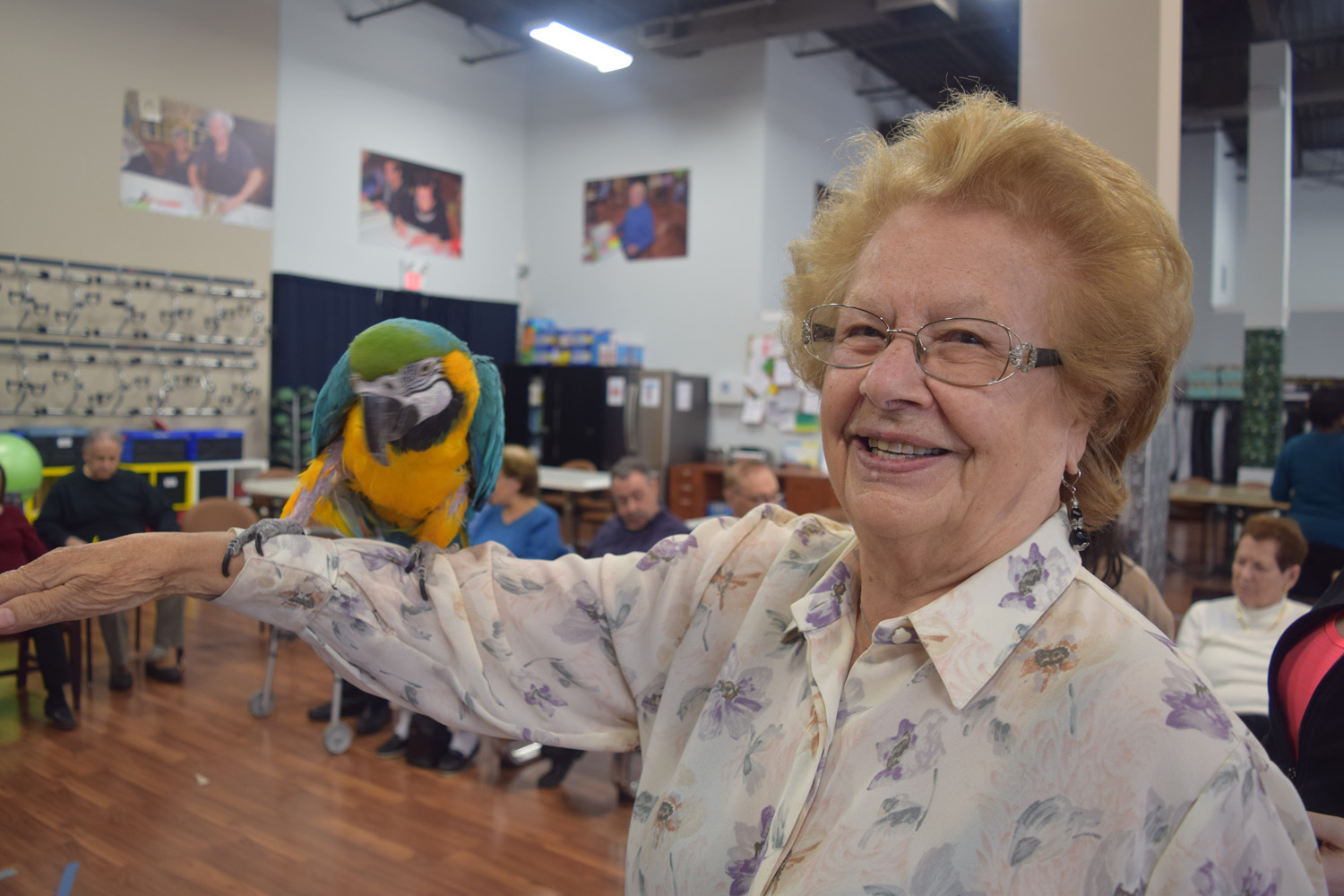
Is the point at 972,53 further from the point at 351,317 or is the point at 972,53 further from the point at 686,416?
the point at 351,317

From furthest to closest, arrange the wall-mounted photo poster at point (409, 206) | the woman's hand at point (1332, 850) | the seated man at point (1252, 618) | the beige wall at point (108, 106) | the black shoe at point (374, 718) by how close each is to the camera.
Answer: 1. the wall-mounted photo poster at point (409, 206)
2. the beige wall at point (108, 106)
3. the black shoe at point (374, 718)
4. the seated man at point (1252, 618)
5. the woman's hand at point (1332, 850)

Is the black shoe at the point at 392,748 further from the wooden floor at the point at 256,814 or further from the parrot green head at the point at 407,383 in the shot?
the parrot green head at the point at 407,383

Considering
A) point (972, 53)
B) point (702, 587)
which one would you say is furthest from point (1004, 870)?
point (972, 53)

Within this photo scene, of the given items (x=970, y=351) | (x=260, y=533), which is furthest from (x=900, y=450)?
(x=260, y=533)

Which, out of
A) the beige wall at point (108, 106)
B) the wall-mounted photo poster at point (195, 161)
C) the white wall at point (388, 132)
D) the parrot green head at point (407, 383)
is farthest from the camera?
the white wall at point (388, 132)

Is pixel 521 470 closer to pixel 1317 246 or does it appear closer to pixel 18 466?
pixel 18 466

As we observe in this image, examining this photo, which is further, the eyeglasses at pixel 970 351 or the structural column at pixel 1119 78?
the structural column at pixel 1119 78

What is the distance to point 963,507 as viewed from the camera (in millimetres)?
795

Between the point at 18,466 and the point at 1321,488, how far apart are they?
5339mm

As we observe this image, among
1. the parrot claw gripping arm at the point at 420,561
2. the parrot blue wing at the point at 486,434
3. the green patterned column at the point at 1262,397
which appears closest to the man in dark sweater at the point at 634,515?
Answer: the parrot blue wing at the point at 486,434

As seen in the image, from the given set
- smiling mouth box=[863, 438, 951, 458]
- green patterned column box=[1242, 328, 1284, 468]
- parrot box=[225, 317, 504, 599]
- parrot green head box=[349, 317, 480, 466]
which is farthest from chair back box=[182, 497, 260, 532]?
green patterned column box=[1242, 328, 1284, 468]

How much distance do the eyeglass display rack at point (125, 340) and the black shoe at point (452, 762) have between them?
16.4 ft

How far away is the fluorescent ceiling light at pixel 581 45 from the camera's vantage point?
6.34 meters

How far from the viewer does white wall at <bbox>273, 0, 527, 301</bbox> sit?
25.4 feet
